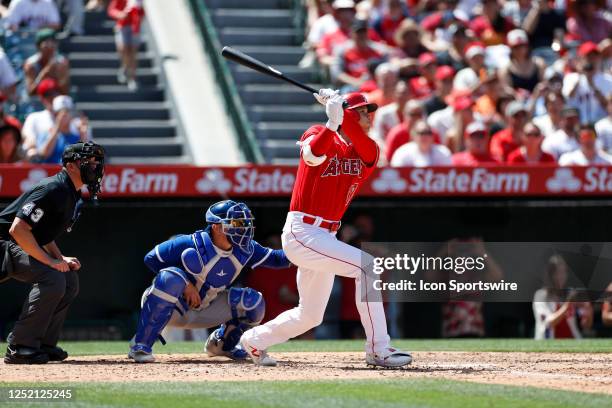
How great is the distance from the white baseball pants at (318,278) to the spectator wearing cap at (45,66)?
664 centimetres

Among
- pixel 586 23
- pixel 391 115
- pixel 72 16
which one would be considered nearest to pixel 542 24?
pixel 586 23

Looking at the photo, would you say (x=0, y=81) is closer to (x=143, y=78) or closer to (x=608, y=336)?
(x=143, y=78)

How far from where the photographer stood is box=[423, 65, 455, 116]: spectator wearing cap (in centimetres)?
1450

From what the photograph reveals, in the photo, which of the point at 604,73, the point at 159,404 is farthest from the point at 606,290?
the point at 159,404

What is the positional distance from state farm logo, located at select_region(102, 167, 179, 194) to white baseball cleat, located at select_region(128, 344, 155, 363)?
12.4ft

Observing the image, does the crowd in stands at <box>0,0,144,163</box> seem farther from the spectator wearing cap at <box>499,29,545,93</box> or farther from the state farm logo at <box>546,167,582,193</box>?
the state farm logo at <box>546,167,582,193</box>

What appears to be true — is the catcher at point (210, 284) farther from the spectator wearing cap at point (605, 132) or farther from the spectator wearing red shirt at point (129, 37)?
the spectator wearing red shirt at point (129, 37)

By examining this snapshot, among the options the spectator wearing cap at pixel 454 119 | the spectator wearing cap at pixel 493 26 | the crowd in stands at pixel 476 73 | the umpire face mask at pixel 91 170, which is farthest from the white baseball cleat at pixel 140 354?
the spectator wearing cap at pixel 493 26

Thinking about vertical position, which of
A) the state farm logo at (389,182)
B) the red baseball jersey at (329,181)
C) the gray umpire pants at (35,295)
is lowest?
the gray umpire pants at (35,295)

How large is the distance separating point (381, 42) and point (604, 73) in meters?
2.79

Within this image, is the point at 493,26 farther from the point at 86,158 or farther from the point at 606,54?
the point at 86,158

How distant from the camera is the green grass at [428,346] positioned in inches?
382

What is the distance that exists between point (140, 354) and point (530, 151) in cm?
603

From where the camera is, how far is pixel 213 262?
845cm
